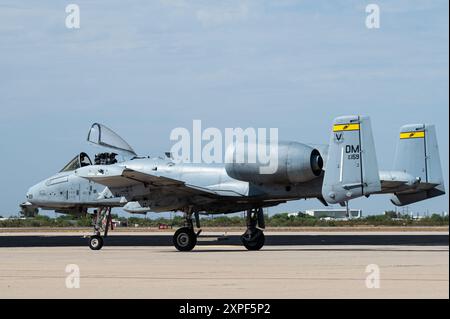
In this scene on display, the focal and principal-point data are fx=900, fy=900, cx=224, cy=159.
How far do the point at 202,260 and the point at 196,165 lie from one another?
7868mm

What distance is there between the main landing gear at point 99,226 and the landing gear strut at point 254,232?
5723 mm

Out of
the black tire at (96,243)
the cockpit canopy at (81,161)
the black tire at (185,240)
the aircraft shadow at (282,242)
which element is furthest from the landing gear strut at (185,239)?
the cockpit canopy at (81,161)

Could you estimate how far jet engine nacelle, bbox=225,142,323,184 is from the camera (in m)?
28.4

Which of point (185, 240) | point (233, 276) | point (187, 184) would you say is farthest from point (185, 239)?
point (233, 276)

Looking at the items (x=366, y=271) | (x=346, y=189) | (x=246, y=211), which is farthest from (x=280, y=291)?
(x=246, y=211)

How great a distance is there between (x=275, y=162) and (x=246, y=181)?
163 cm

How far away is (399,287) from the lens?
51.9 feet

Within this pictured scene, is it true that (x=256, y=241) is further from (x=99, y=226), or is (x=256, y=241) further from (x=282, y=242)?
(x=282, y=242)

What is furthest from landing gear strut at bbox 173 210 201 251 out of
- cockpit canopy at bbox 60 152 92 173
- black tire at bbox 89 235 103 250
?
cockpit canopy at bbox 60 152 92 173

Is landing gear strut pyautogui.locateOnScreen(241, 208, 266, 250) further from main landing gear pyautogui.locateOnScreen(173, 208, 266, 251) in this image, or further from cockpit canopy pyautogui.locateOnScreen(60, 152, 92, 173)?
cockpit canopy pyautogui.locateOnScreen(60, 152, 92, 173)

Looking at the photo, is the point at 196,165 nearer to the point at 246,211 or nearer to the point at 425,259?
the point at 246,211

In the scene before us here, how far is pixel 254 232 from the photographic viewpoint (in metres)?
31.7
